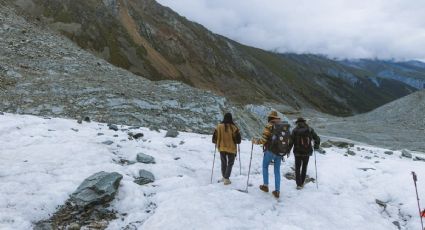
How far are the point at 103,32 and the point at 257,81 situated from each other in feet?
346

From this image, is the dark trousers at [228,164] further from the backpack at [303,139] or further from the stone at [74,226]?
the stone at [74,226]

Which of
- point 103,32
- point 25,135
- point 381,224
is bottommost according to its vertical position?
point 381,224

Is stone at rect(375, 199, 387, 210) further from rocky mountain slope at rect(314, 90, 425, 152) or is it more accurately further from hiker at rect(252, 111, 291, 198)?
rocky mountain slope at rect(314, 90, 425, 152)

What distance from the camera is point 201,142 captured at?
67.3ft

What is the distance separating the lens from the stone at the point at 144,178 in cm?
1381

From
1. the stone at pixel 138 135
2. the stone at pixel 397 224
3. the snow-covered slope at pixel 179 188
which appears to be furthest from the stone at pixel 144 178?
the stone at pixel 397 224

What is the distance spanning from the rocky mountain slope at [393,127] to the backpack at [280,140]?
5381 cm

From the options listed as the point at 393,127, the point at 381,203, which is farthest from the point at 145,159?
the point at 393,127

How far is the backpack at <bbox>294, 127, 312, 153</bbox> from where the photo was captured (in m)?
14.8

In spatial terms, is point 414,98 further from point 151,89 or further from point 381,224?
point 381,224

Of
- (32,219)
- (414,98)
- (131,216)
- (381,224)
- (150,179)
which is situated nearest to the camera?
(32,219)

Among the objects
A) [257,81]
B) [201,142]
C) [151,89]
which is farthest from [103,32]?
[257,81]

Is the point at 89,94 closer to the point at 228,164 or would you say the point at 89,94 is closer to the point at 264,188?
the point at 228,164

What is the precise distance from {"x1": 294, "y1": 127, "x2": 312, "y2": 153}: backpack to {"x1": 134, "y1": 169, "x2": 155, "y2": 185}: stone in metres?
4.92
